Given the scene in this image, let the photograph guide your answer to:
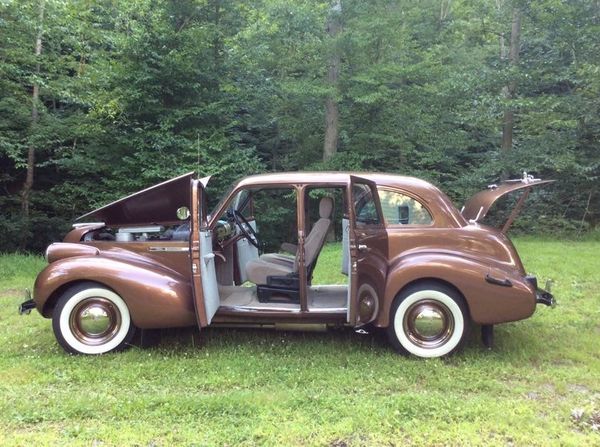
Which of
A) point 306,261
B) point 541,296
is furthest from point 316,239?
point 541,296

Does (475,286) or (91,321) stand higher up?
(475,286)

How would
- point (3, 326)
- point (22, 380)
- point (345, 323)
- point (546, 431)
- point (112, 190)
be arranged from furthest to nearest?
point (112, 190) → point (3, 326) → point (345, 323) → point (22, 380) → point (546, 431)

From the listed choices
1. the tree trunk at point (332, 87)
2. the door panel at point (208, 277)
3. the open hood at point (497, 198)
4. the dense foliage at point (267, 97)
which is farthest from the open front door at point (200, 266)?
the tree trunk at point (332, 87)

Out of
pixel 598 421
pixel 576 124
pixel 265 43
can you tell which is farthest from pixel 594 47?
pixel 598 421

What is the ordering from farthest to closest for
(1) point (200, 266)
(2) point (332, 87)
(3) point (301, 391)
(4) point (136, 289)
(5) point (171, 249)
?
(2) point (332, 87), (5) point (171, 249), (4) point (136, 289), (1) point (200, 266), (3) point (301, 391)

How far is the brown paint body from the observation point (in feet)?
15.2

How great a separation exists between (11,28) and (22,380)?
33.6ft

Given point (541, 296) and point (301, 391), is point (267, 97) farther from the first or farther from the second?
point (301, 391)

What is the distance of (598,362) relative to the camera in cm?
456

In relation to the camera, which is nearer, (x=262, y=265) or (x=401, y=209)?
(x=401, y=209)

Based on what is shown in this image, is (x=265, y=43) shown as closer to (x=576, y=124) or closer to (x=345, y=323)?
(x=576, y=124)

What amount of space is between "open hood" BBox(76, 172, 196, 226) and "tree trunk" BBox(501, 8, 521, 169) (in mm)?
12665

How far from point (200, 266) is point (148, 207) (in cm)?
114

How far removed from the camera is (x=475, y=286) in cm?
461
